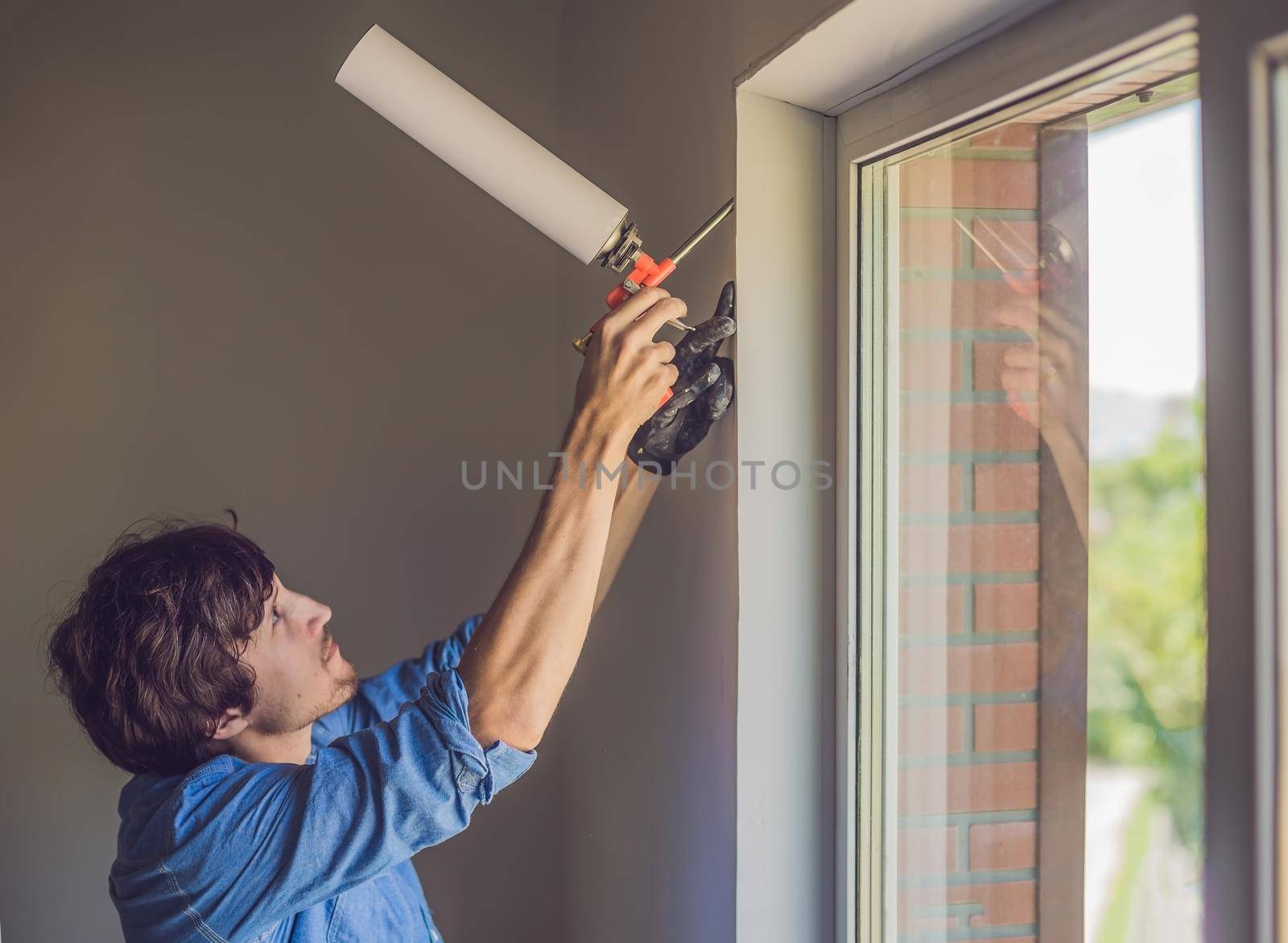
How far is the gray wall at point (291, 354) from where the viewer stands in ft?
5.34

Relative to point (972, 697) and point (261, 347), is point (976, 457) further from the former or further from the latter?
point (261, 347)

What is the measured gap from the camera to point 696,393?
1032 millimetres

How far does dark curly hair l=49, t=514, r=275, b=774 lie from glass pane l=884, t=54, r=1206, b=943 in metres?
0.82

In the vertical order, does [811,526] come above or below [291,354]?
below

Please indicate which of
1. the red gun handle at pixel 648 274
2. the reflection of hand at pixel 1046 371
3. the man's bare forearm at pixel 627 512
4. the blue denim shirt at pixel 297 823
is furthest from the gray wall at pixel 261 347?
the reflection of hand at pixel 1046 371

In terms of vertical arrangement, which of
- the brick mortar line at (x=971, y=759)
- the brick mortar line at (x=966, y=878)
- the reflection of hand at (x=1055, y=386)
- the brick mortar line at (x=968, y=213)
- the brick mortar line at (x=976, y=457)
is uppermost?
the brick mortar line at (x=968, y=213)

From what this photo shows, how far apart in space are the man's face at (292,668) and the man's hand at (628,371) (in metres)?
0.55

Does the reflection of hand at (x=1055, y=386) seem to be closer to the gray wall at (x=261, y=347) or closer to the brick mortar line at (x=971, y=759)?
the brick mortar line at (x=971, y=759)

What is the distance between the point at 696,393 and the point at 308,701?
2.19 ft

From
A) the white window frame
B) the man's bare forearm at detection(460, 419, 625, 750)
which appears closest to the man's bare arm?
the man's bare forearm at detection(460, 419, 625, 750)

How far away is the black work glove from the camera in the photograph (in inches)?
39.4

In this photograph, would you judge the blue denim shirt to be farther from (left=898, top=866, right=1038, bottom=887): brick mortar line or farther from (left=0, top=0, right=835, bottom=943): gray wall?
(left=0, top=0, right=835, bottom=943): gray wall

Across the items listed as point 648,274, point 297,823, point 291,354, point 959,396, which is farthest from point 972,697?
point 291,354

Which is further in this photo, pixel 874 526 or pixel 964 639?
pixel 874 526
